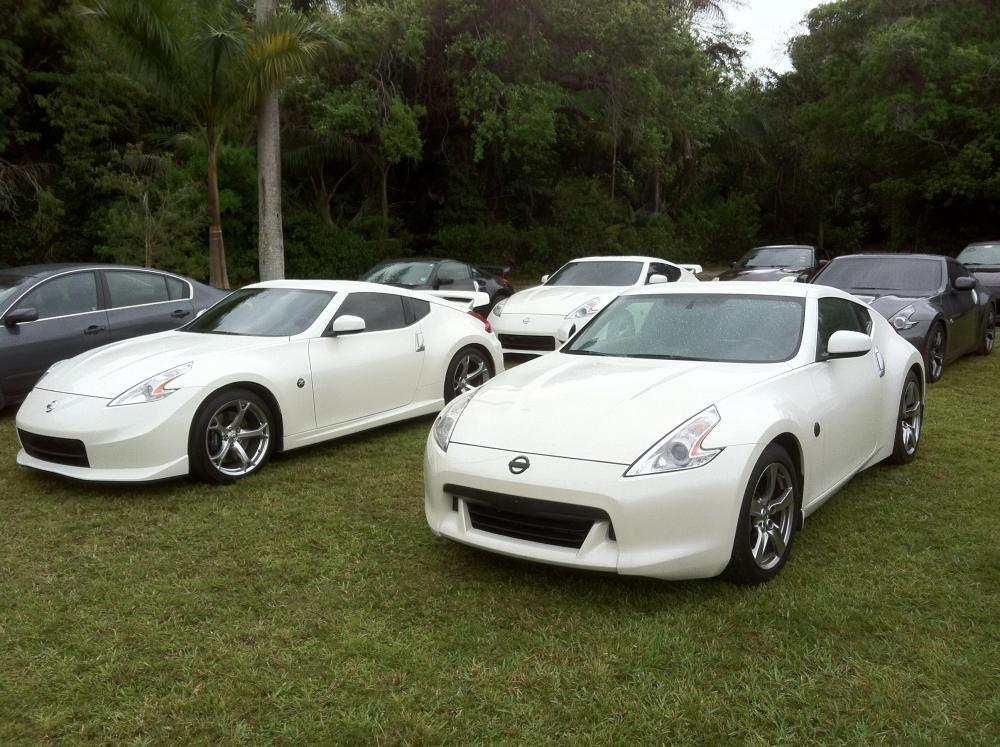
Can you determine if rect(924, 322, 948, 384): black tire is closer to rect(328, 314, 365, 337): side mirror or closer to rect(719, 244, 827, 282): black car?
rect(328, 314, 365, 337): side mirror

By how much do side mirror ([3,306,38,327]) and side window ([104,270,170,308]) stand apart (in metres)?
0.83

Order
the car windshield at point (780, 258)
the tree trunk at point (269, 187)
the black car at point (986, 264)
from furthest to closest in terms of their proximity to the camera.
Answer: the car windshield at point (780, 258) < the tree trunk at point (269, 187) < the black car at point (986, 264)

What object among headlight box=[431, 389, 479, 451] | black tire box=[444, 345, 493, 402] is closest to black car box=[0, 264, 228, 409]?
black tire box=[444, 345, 493, 402]

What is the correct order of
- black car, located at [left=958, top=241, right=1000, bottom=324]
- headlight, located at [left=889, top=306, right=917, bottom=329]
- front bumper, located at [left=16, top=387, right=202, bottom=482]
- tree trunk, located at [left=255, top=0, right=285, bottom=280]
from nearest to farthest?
front bumper, located at [left=16, top=387, right=202, bottom=482], headlight, located at [left=889, top=306, right=917, bottom=329], black car, located at [left=958, top=241, right=1000, bottom=324], tree trunk, located at [left=255, top=0, right=285, bottom=280]

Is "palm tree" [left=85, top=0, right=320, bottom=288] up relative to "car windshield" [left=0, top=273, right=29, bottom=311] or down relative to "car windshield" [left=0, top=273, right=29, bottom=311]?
up

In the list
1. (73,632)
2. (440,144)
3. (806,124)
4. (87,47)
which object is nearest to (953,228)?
(806,124)

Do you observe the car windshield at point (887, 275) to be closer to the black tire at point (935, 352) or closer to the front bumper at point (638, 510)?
the black tire at point (935, 352)

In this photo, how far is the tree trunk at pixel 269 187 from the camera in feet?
51.7

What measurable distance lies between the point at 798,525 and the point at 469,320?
4350 millimetres

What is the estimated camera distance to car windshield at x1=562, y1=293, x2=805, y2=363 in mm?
4809

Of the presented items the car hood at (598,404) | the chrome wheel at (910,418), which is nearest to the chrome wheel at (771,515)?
the car hood at (598,404)

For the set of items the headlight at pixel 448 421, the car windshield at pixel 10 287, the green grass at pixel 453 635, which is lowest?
the green grass at pixel 453 635

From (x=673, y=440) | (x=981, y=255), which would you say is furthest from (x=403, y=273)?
(x=673, y=440)

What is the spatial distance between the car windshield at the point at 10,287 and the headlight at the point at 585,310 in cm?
570
